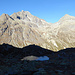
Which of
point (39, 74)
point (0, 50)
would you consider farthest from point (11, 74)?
point (0, 50)

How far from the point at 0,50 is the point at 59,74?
7565 centimetres

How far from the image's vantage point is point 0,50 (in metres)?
74.4

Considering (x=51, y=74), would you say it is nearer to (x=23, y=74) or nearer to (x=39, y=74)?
(x=39, y=74)

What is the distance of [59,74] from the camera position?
927 cm

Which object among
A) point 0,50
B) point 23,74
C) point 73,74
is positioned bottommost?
point 73,74

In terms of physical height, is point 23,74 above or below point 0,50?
below

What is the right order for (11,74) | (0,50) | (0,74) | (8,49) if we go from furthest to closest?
(8,49), (0,50), (0,74), (11,74)

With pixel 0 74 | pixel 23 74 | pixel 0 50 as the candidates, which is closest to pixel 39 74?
pixel 23 74

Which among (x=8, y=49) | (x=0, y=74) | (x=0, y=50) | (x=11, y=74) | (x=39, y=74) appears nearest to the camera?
(x=39, y=74)

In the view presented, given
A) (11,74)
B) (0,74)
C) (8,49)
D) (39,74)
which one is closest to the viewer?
(39,74)

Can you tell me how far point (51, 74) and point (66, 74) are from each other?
179 cm

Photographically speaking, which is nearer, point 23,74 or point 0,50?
point 23,74

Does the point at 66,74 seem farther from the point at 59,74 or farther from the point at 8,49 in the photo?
the point at 8,49

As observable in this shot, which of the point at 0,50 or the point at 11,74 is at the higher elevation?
the point at 0,50
